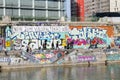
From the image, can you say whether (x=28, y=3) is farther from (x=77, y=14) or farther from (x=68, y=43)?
(x=77, y=14)

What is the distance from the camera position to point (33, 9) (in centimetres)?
11825

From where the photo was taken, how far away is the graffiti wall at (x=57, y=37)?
79.3 m

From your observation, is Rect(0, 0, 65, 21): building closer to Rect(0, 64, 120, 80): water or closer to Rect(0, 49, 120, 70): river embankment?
Rect(0, 49, 120, 70): river embankment

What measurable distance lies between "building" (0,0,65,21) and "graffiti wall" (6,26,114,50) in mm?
25028

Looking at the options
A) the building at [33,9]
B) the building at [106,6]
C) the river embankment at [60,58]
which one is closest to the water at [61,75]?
the river embankment at [60,58]

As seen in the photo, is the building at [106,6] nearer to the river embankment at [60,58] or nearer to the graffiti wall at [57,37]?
the graffiti wall at [57,37]

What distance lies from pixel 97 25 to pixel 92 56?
320 inches

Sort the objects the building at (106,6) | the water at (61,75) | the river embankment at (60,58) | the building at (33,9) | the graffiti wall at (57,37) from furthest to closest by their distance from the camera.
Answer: the building at (106,6) < the building at (33,9) < the graffiti wall at (57,37) < the river embankment at (60,58) < the water at (61,75)

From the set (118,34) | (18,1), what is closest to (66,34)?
(118,34)

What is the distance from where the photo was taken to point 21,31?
261ft

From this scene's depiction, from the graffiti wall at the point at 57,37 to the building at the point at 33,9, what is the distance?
2503 cm

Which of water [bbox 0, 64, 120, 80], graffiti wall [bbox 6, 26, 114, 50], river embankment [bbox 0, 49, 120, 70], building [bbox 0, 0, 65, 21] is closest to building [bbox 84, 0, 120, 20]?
building [bbox 0, 0, 65, 21]

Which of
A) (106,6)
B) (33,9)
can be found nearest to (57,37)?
(33,9)

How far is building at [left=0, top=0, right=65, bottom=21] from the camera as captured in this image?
112875 mm
